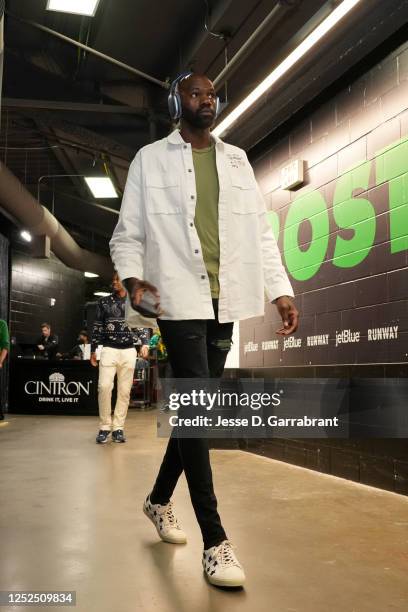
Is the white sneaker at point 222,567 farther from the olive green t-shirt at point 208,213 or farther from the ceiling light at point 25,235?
the ceiling light at point 25,235

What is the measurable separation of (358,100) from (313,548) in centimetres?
282

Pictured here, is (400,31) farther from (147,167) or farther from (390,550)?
(390,550)

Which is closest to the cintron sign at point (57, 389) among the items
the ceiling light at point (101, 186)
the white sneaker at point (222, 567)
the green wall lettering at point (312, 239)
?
the ceiling light at point (101, 186)

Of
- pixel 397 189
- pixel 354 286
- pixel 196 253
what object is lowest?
pixel 196 253

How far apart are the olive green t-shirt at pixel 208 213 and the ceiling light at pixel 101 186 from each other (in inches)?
279

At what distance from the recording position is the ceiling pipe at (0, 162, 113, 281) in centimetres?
809

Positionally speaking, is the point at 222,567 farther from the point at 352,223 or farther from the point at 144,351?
the point at 144,351

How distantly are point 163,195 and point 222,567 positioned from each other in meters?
1.21

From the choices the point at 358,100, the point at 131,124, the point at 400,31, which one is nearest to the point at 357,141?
the point at 358,100

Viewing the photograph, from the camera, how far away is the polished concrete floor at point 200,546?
1693 mm

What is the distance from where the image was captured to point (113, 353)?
5.59 meters

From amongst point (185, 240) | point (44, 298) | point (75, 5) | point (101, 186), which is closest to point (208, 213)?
point (185, 240)

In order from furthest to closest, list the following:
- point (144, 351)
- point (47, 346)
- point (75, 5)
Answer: point (47, 346), point (144, 351), point (75, 5)

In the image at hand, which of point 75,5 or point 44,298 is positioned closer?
point 75,5
